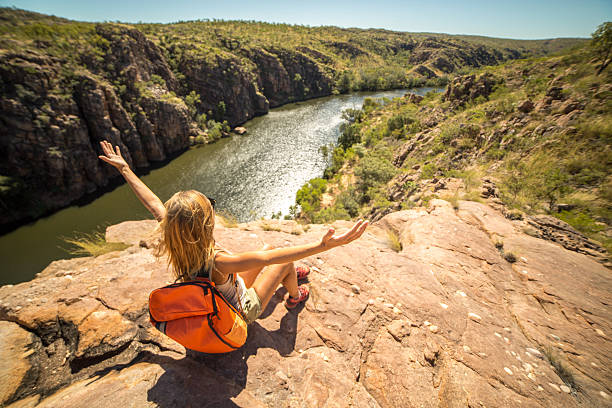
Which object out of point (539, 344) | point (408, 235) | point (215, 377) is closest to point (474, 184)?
point (408, 235)

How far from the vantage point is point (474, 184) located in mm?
8305

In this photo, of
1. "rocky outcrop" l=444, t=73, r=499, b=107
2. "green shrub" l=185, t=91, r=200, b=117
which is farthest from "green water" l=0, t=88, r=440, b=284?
"rocky outcrop" l=444, t=73, r=499, b=107

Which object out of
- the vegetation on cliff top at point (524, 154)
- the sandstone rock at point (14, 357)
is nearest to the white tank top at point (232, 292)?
the sandstone rock at point (14, 357)

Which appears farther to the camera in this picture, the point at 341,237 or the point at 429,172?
the point at 429,172

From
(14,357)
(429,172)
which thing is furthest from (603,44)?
(14,357)

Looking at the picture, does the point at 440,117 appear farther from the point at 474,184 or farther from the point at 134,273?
the point at 134,273

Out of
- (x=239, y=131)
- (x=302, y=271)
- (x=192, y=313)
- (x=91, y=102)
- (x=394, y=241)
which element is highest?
(x=91, y=102)

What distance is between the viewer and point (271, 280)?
297cm

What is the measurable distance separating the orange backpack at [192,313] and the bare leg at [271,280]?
85 centimetres

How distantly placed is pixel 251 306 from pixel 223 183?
2586 centimetres

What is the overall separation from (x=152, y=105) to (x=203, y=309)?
1400 inches

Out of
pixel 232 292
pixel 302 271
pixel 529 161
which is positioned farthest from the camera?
pixel 529 161

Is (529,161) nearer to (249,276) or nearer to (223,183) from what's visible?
(249,276)

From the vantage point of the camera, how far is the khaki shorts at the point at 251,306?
254 cm
